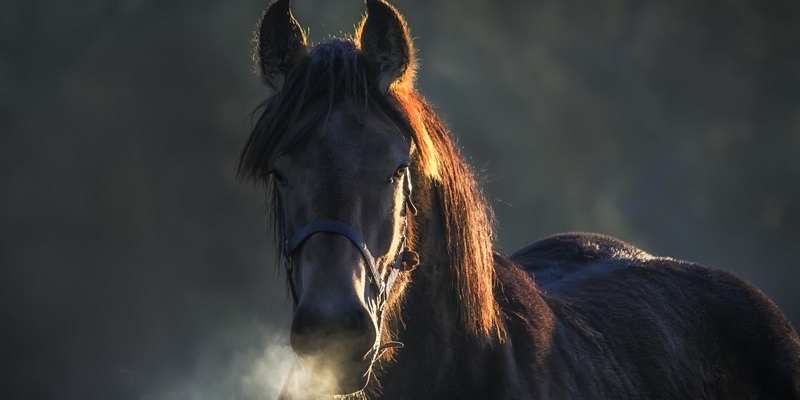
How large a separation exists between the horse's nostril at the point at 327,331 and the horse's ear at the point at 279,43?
1.41 meters

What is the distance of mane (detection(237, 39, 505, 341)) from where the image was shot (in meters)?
3.61

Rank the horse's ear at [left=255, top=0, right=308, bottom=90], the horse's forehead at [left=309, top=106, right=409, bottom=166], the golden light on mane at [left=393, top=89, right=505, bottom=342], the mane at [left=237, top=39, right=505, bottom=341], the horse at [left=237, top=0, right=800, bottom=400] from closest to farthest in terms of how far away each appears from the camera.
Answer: the horse at [left=237, top=0, right=800, bottom=400] < the horse's forehead at [left=309, top=106, right=409, bottom=166] < the mane at [left=237, top=39, right=505, bottom=341] < the golden light on mane at [left=393, top=89, right=505, bottom=342] < the horse's ear at [left=255, top=0, right=308, bottom=90]

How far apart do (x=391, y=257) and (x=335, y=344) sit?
2.01ft

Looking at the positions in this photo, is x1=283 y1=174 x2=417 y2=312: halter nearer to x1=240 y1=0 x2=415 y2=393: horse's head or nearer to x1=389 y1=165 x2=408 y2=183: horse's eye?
x1=240 y1=0 x2=415 y2=393: horse's head

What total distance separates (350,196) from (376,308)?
44 centimetres

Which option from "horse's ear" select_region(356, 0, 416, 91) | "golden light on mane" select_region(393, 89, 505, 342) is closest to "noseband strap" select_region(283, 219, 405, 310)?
"golden light on mane" select_region(393, 89, 505, 342)

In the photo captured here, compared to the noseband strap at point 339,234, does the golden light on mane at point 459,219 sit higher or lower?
higher

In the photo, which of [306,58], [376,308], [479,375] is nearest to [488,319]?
[479,375]

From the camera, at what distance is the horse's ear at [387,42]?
3.83m

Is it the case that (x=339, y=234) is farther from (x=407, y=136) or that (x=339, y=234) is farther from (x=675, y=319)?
(x=675, y=319)

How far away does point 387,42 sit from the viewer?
12.7 feet

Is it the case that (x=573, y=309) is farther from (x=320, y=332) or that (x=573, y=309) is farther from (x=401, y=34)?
(x=320, y=332)

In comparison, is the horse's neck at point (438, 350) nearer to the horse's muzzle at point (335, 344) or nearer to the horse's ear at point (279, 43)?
the horse's muzzle at point (335, 344)

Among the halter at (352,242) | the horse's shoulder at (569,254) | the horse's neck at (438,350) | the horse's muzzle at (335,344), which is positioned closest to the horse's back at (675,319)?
the horse's shoulder at (569,254)
